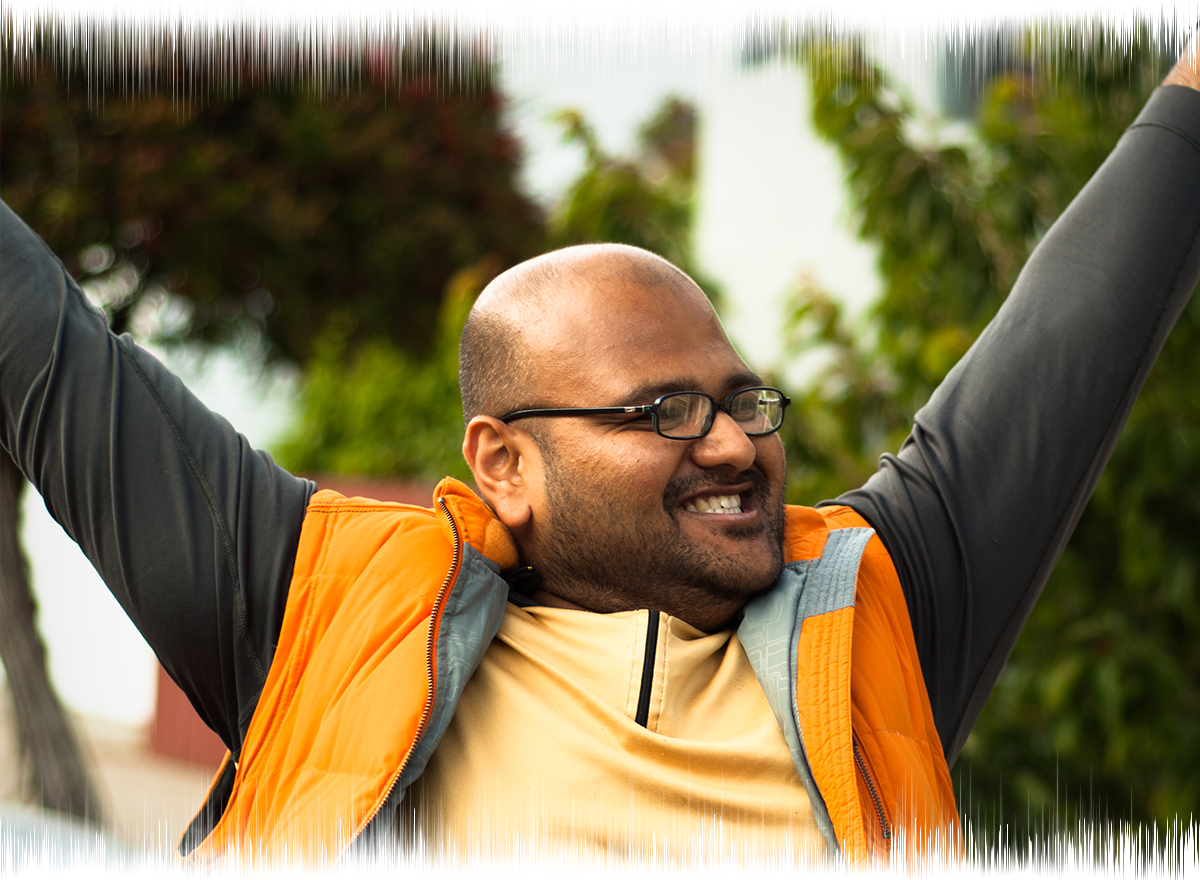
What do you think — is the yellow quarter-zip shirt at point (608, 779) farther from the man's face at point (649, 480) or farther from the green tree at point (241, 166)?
the green tree at point (241, 166)

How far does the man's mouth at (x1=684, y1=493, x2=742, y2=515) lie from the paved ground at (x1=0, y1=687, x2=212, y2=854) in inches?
219

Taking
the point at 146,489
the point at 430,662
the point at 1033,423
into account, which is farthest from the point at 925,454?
the point at 146,489

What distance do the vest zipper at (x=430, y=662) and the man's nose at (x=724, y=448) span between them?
1.16 feet

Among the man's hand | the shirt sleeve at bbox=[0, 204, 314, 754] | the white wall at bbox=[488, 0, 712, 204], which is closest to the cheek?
the shirt sleeve at bbox=[0, 204, 314, 754]

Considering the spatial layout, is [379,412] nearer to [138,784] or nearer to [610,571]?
[138,784]

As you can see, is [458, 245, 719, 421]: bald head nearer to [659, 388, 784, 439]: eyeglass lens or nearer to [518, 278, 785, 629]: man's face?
[518, 278, 785, 629]: man's face

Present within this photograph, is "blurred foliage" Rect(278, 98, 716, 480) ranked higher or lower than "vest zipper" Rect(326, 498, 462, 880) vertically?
lower

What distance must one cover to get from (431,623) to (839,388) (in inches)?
108

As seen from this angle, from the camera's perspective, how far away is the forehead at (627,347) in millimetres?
1651

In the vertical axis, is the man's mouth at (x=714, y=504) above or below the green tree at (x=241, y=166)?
above

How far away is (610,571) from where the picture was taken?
164 centimetres

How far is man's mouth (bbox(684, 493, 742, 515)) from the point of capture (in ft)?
5.36

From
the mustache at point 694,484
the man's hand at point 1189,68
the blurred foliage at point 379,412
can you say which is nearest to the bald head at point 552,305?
the mustache at point 694,484

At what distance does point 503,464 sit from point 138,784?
24.7 feet
